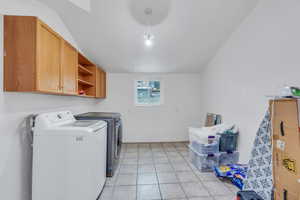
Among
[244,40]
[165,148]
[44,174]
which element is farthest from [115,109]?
[244,40]

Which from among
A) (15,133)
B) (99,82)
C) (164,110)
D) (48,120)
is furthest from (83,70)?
(164,110)

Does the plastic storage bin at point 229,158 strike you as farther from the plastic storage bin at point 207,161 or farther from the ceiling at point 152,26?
the ceiling at point 152,26

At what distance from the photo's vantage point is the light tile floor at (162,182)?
200 cm

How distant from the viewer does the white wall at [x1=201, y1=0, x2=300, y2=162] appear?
1720 mm

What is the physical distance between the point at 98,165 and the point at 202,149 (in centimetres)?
170

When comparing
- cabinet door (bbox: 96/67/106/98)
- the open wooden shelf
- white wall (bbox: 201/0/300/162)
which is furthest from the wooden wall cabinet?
white wall (bbox: 201/0/300/162)

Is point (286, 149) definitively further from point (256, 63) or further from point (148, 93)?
point (148, 93)

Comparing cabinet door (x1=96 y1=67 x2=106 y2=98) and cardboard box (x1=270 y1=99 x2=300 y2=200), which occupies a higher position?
cabinet door (x1=96 y1=67 x2=106 y2=98)

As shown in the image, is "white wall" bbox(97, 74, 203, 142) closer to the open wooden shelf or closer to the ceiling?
the ceiling

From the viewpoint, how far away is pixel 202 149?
2.63 metres

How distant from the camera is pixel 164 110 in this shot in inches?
174

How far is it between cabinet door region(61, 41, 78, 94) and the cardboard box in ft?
8.14

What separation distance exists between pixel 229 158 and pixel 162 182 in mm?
1298

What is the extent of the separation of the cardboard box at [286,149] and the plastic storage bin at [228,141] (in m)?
0.99
